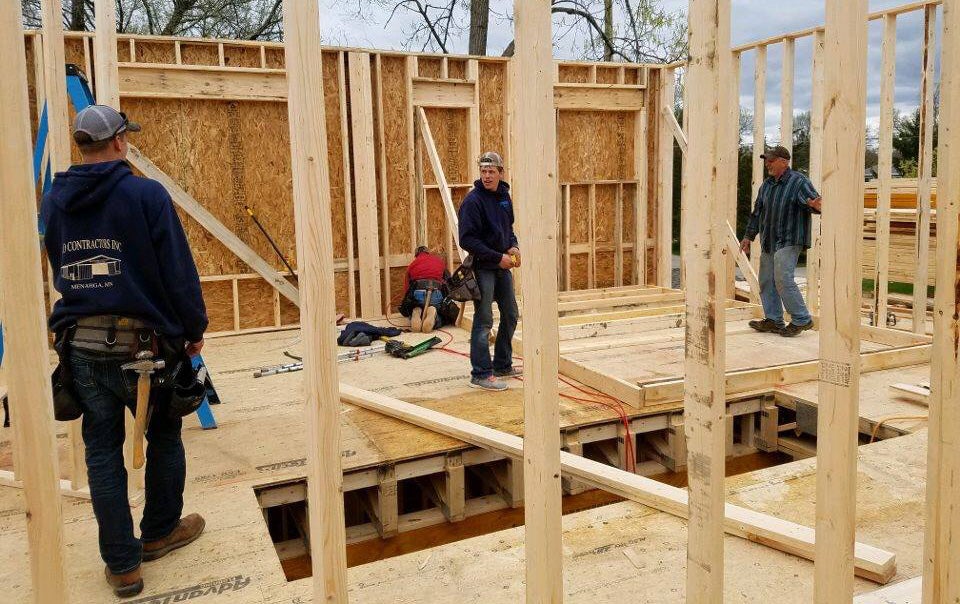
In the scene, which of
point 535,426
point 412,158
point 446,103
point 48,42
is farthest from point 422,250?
point 535,426

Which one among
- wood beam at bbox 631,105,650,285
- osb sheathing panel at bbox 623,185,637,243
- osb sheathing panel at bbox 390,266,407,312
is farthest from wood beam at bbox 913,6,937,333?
osb sheathing panel at bbox 390,266,407,312

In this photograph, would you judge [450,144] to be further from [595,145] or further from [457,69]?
[595,145]

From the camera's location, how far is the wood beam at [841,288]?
1617 millimetres

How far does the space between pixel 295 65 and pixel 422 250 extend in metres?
7.52

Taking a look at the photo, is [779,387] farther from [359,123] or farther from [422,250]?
[359,123]

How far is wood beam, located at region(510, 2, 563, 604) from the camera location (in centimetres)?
161

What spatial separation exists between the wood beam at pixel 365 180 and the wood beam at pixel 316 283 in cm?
766

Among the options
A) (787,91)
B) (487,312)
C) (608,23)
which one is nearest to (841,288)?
(487,312)

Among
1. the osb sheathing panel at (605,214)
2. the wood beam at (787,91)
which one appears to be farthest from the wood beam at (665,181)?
the wood beam at (787,91)

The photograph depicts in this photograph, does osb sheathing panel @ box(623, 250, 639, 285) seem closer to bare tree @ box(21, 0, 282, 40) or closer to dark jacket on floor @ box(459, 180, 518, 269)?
dark jacket on floor @ box(459, 180, 518, 269)

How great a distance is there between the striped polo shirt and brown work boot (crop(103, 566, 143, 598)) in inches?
250

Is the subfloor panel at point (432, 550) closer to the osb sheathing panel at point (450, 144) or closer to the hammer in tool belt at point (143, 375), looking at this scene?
the hammer in tool belt at point (143, 375)

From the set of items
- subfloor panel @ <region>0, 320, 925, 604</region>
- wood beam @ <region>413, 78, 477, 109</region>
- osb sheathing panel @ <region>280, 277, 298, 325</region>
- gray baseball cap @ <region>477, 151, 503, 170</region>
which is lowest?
subfloor panel @ <region>0, 320, 925, 604</region>

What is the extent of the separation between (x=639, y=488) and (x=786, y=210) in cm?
442
